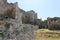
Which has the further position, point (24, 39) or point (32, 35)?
point (32, 35)

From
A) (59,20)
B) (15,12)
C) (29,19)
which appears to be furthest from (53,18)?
(15,12)

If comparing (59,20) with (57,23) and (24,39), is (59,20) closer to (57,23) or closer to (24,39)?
(57,23)

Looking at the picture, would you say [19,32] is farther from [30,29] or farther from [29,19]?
[29,19]

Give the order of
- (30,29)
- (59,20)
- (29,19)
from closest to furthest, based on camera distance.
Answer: (30,29) < (29,19) < (59,20)

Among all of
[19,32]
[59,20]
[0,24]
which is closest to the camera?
[0,24]

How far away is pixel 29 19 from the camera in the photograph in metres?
29.9

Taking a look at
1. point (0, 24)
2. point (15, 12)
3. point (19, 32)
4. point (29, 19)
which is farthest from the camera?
point (29, 19)

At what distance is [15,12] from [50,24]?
67.0 feet

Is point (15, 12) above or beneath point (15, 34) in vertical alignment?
above

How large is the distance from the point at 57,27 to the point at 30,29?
20.1 metres

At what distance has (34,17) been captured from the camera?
32844 millimetres

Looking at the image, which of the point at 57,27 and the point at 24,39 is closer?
the point at 24,39

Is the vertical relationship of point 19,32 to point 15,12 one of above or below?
below

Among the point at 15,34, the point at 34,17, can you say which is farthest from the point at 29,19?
the point at 15,34
